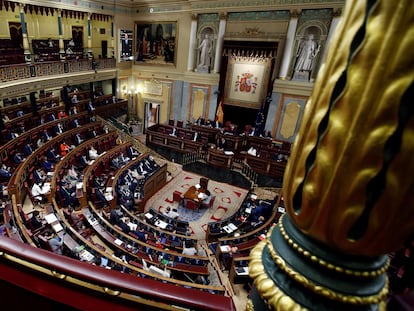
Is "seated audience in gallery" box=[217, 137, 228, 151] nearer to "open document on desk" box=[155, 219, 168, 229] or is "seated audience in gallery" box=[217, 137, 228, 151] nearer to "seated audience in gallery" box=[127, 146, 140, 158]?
"seated audience in gallery" box=[127, 146, 140, 158]

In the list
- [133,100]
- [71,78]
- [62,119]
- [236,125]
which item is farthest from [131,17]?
[236,125]

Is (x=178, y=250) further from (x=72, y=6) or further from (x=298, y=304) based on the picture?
(x=72, y=6)

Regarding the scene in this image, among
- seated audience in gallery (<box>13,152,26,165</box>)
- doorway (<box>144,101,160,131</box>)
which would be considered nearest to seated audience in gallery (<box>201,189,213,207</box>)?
seated audience in gallery (<box>13,152,26,165</box>)

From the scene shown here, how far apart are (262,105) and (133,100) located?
394 inches

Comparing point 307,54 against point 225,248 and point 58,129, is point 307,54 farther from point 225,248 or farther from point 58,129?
point 58,129

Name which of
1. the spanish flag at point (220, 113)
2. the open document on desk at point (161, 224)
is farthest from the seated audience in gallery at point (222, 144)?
the open document on desk at point (161, 224)

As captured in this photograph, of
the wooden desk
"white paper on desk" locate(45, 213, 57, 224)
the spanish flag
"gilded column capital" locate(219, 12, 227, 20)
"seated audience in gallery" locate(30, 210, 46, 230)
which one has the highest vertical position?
"gilded column capital" locate(219, 12, 227, 20)

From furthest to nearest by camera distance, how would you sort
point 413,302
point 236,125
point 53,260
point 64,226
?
1. point 236,125
2. point 64,226
3. point 53,260
4. point 413,302

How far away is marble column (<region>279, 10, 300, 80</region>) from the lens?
1312cm

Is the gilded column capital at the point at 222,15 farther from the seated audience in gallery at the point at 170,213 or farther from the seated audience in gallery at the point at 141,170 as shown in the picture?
the seated audience in gallery at the point at 170,213

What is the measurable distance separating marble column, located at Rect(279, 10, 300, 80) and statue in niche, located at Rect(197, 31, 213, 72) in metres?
4.64

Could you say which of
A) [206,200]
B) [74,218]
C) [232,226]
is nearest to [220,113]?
[206,200]

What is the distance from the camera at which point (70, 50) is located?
1666cm

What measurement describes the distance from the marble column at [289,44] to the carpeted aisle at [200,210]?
7047 mm
